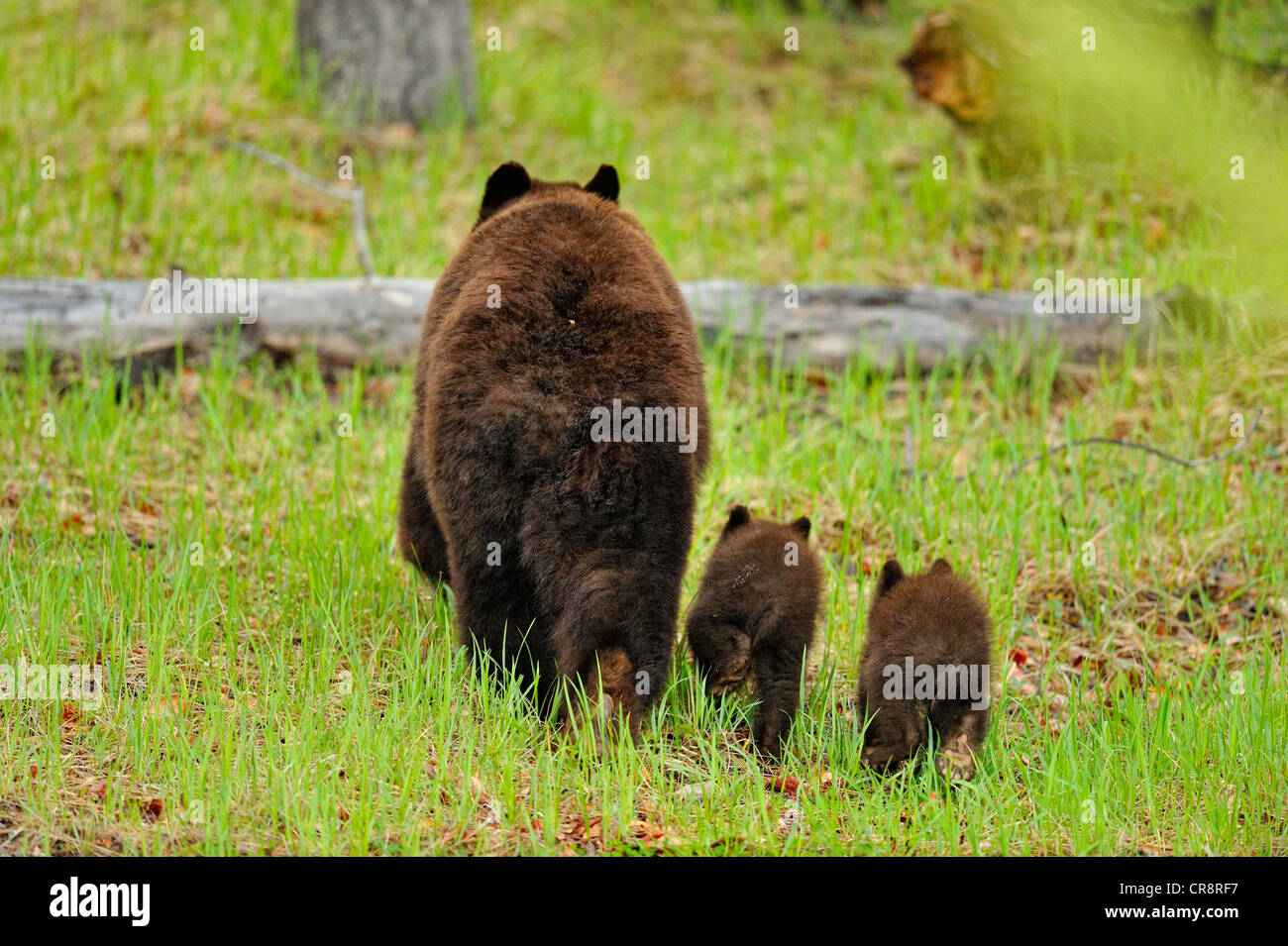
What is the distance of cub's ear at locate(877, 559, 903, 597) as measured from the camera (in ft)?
14.8

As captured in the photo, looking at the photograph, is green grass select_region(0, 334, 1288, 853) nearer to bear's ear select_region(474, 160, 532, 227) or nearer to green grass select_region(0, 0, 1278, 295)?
green grass select_region(0, 0, 1278, 295)

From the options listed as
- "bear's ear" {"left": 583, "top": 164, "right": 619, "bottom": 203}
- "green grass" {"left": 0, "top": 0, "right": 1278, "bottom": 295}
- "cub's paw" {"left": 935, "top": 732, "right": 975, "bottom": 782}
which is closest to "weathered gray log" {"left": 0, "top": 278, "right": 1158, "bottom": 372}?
"green grass" {"left": 0, "top": 0, "right": 1278, "bottom": 295}

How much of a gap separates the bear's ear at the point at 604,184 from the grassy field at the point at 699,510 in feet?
5.66

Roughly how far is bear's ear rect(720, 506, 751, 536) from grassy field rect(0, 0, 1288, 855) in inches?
20.6

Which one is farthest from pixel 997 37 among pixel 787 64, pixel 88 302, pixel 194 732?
pixel 194 732

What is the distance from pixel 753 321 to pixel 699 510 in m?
1.83

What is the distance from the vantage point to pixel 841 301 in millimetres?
7812

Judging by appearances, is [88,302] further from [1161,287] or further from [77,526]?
[1161,287]

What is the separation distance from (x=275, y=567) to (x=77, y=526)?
0.97 m

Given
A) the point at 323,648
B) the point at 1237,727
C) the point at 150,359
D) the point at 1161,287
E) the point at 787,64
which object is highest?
the point at 787,64

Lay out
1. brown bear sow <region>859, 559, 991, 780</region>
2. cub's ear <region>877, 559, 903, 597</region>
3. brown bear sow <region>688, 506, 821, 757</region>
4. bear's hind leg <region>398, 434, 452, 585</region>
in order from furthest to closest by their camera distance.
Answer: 1. bear's hind leg <region>398, 434, 452, 585</region>
2. cub's ear <region>877, 559, 903, 597</region>
3. brown bear sow <region>688, 506, 821, 757</region>
4. brown bear sow <region>859, 559, 991, 780</region>

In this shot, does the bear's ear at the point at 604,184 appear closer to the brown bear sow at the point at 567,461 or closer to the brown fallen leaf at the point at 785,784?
the brown bear sow at the point at 567,461

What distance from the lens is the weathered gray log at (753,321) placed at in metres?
7.38

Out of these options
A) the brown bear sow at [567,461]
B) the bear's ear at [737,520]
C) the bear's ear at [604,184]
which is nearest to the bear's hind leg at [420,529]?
the brown bear sow at [567,461]
